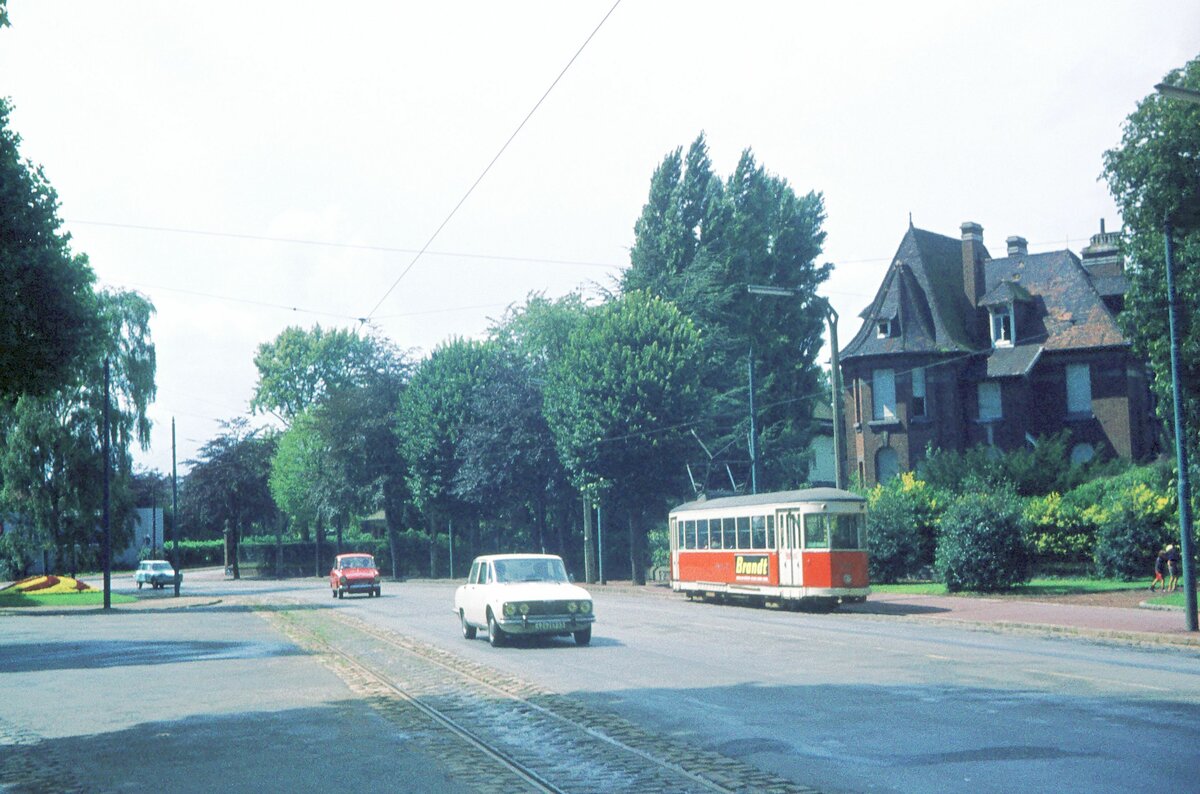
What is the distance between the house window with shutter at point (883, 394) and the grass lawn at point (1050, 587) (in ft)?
56.0

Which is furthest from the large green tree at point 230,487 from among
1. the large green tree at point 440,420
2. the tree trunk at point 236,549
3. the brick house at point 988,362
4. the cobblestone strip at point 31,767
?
the cobblestone strip at point 31,767

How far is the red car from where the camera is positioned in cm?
4891

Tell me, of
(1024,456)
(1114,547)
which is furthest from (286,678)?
(1024,456)

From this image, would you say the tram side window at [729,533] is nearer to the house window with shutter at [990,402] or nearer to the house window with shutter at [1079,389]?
the house window with shutter at [990,402]

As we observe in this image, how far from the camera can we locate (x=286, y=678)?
1778 centimetres

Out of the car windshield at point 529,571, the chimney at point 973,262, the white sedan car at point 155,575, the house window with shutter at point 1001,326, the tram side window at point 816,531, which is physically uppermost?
the chimney at point 973,262

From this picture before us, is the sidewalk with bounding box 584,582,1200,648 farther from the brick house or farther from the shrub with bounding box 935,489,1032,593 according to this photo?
the brick house

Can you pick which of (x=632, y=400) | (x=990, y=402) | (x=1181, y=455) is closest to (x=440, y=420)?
(x=632, y=400)

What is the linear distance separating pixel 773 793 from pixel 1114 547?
31.8 metres

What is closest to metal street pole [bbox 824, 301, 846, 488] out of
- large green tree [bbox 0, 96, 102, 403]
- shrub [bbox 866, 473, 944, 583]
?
shrub [bbox 866, 473, 944, 583]

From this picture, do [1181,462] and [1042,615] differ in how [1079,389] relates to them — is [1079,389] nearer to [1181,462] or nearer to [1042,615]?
[1042,615]

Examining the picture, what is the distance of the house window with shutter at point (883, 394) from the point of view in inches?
2274

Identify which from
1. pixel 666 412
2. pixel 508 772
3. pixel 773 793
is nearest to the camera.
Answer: pixel 773 793

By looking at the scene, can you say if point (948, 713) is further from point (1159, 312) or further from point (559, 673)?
point (1159, 312)
